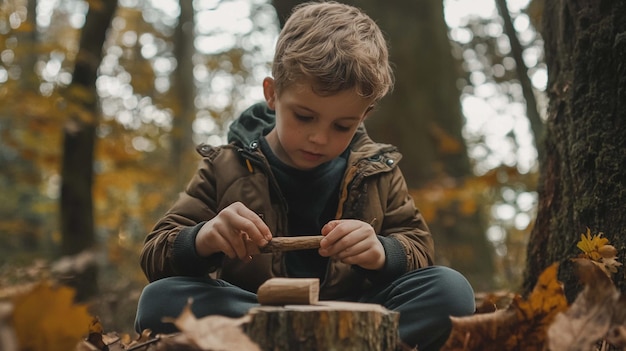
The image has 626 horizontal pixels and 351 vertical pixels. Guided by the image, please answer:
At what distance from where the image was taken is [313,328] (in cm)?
139

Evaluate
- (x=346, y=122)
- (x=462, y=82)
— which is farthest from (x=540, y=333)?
(x=462, y=82)

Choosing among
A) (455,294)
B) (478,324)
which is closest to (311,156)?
(455,294)

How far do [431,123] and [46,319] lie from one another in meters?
4.87

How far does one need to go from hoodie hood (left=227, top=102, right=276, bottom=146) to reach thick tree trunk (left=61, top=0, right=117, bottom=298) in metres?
3.40

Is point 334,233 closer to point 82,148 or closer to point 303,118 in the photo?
point 303,118

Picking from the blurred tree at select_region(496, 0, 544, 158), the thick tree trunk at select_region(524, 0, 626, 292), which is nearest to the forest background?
the blurred tree at select_region(496, 0, 544, 158)

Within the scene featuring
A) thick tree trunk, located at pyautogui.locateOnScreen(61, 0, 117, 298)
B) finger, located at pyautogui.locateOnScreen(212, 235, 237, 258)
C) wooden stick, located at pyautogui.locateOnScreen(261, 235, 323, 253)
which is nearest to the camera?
wooden stick, located at pyautogui.locateOnScreen(261, 235, 323, 253)

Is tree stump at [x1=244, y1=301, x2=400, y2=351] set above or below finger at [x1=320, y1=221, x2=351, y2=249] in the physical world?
below

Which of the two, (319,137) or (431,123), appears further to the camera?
(431,123)

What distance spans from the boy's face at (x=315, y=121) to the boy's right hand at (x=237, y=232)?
17.8 inches

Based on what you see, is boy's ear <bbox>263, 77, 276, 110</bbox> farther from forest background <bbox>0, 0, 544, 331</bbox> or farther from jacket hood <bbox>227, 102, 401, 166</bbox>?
forest background <bbox>0, 0, 544, 331</bbox>

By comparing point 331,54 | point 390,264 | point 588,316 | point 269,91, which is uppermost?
point 331,54

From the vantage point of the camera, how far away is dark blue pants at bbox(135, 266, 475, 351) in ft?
6.66

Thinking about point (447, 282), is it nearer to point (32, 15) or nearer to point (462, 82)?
point (462, 82)
